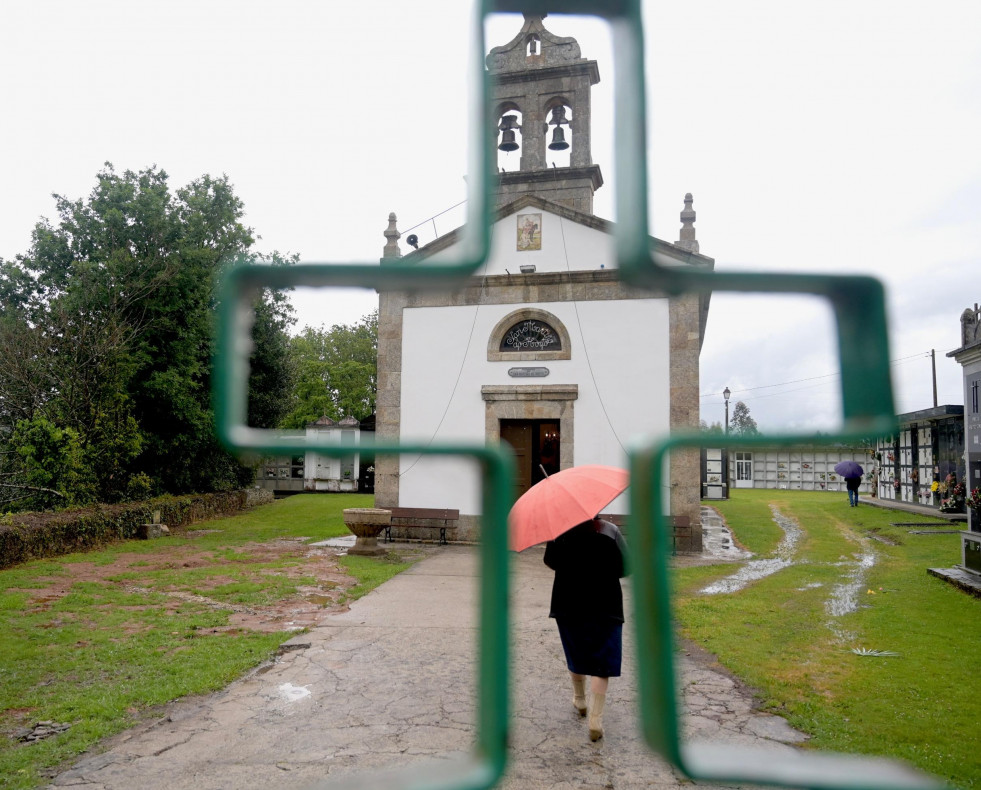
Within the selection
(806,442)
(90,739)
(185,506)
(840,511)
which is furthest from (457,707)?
(840,511)

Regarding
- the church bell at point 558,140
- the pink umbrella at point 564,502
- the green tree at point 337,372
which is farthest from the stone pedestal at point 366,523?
the green tree at point 337,372

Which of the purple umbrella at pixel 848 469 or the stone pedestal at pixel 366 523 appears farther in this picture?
the purple umbrella at pixel 848 469

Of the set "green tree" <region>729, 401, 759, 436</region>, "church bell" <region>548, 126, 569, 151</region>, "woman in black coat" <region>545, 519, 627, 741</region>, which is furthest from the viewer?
"church bell" <region>548, 126, 569, 151</region>

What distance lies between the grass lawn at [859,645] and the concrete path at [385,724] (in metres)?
0.43

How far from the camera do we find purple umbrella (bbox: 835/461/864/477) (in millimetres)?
19175

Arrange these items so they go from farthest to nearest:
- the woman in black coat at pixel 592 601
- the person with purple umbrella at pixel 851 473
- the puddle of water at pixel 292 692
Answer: the person with purple umbrella at pixel 851 473 → the puddle of water at pixel 292 692 → the woman in black coat at pixel 592 601

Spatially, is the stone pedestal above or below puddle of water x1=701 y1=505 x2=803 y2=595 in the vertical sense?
above

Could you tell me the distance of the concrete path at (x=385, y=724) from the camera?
4172mm

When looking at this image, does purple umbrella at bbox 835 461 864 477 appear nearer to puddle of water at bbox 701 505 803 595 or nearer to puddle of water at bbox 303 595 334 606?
puddle of water at bbox 701 505 803 595

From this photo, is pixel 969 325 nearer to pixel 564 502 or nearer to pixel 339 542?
pixel 339 542

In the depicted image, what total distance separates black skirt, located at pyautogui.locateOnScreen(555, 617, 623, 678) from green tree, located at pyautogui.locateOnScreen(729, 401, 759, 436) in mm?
4224

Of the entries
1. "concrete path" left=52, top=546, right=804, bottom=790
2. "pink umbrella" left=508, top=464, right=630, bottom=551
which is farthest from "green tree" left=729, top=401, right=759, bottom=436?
"concrete path" left=52, top=546, right=804, bottom=790

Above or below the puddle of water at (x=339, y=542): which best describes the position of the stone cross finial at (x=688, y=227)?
above

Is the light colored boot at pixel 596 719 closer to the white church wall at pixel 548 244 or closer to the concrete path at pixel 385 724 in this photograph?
the concrete path at pixel 385 724
